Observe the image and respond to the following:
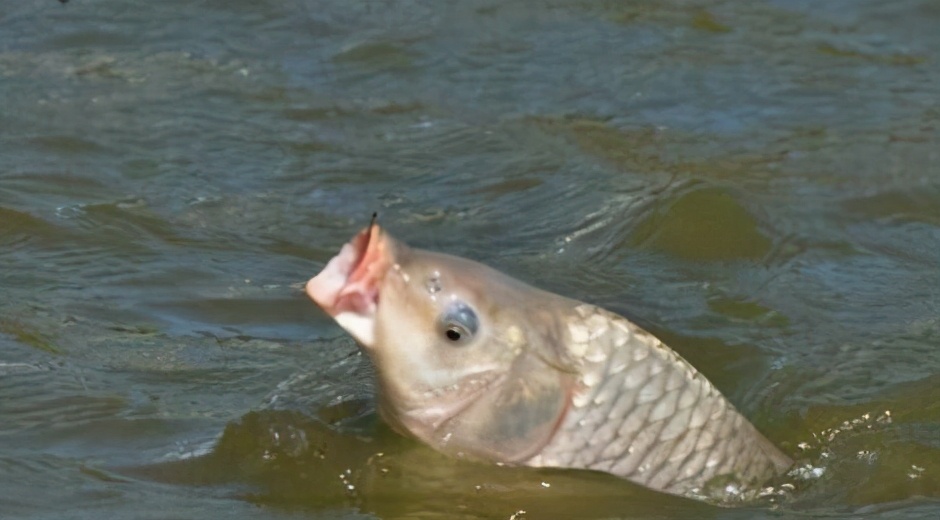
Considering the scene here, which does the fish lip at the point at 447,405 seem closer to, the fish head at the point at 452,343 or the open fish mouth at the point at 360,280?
the fish head at the point at 452,343

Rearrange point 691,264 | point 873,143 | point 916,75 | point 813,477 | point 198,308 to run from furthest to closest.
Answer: point 916,75, point 873,143, point 691,264, point 198,308, point 813,477

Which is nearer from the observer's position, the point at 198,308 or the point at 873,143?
the point at 198,308

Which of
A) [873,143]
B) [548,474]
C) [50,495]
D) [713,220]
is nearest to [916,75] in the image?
[873,143]

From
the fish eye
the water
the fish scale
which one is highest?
the fish eye

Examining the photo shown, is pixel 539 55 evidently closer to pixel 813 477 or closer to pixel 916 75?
pixel 916 75

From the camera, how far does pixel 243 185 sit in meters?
6.77

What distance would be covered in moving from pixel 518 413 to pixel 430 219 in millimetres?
2518

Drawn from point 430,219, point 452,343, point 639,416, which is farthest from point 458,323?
point 430,219

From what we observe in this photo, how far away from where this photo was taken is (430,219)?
6570 mm

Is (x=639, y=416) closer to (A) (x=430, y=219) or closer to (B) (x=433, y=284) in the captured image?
(B) (x=433, y=284)

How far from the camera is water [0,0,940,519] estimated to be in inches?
173

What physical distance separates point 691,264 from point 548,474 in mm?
2119

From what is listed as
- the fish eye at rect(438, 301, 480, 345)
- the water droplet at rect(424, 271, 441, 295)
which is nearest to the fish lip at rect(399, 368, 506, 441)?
the fish eye at rect(438, 301, 480, 345)

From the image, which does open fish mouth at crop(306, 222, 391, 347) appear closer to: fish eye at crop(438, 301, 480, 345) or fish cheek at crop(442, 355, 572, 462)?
fish eye at crop(438, 301, 480, 345)
